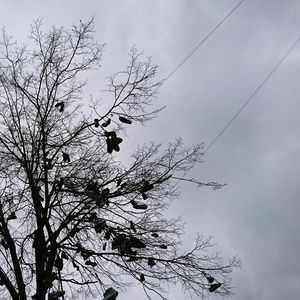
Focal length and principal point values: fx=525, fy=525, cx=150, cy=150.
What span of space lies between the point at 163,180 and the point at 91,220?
1.35 m

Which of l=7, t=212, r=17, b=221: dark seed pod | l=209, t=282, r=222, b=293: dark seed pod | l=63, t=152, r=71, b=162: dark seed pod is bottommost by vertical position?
l=209, t=282, r=222, b=293: dark seed pod


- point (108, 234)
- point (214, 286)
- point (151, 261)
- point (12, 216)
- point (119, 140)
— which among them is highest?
point (119, 140)

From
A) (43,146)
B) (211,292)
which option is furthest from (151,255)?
(43,146)

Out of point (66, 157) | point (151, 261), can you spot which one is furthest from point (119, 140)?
point (151, 261)

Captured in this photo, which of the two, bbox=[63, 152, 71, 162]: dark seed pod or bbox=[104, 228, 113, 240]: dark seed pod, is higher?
bbox=[63, 152, 71, 162]: dark seed pod

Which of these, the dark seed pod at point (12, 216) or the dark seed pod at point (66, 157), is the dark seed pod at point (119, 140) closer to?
the dark seed pod at point (66, 157)

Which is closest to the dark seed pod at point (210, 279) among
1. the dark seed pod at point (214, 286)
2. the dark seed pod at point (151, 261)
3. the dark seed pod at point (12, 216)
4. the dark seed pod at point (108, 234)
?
the dark seed pod at point (214, 286)

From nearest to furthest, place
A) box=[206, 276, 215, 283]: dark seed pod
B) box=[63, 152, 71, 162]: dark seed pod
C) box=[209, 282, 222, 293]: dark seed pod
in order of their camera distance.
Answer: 1. box=[209, 282, 222, 293]: dark seed pod
2. box=[206, 276, 215, 283]: dark seed pod
3. box=[63, 152, 71, 162]: dark seed pod

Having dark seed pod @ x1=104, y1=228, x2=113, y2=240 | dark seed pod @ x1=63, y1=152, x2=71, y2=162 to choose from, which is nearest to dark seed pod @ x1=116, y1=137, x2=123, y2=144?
Result: dark seed pod @ x1=63, y1=152, x2=71, y2=162

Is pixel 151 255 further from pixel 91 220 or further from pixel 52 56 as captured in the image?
pixel 52 56

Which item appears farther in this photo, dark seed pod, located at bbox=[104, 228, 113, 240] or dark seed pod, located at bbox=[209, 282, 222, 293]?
dark seed pod, located at bbox=[104, 228, 113, 240]

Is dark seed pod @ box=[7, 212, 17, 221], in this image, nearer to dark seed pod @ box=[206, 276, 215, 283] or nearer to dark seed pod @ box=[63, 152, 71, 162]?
dark seed pod @ box=[63, 152, 71, 162]

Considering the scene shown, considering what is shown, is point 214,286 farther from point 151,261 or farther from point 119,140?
point 119,140

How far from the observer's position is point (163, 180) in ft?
27.7
